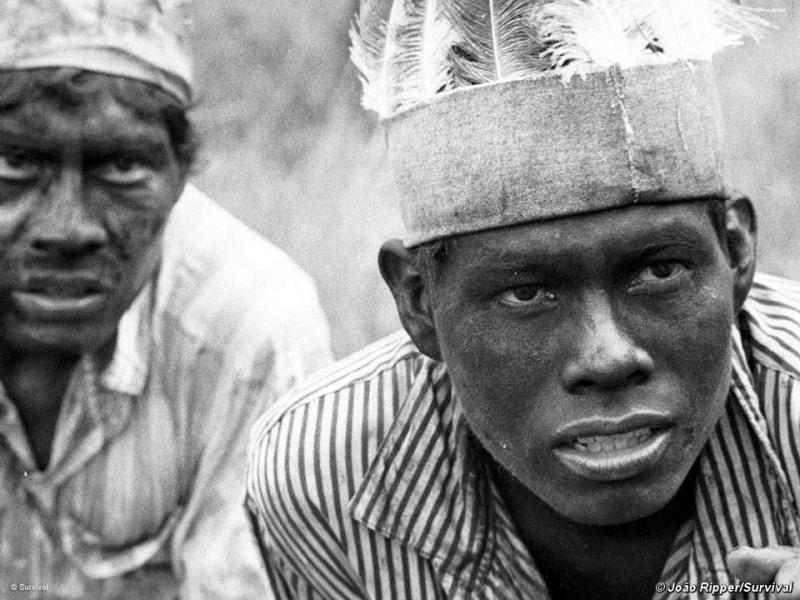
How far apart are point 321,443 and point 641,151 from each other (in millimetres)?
868

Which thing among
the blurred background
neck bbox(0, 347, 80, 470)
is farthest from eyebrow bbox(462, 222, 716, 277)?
the blurred background

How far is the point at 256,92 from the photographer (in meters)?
6.48

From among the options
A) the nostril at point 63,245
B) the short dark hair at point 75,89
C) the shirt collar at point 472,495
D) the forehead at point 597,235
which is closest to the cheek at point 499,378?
the forehead at point 597,235

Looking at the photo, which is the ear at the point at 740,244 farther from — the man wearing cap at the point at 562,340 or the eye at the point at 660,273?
the eye at the point at 660,273

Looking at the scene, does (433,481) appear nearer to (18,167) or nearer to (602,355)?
(602,355)

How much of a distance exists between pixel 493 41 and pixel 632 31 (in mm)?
225

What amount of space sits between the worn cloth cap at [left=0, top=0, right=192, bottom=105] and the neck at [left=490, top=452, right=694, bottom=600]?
4.59ft

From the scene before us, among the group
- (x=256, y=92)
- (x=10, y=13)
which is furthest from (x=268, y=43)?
(x=10, y=13)

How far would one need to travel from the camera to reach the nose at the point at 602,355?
269 centimetres

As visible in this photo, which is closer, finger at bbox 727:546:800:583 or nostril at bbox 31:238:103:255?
finger at bbox 727:546:800:583

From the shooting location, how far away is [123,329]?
4164 mm

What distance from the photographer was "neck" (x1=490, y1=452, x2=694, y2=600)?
316 centimetres

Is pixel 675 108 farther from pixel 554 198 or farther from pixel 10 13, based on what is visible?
pixel 10 13

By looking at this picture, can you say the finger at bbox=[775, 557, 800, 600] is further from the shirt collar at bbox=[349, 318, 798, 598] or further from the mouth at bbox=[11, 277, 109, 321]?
the mouth at bbox=[11, 277, 109, 321]
